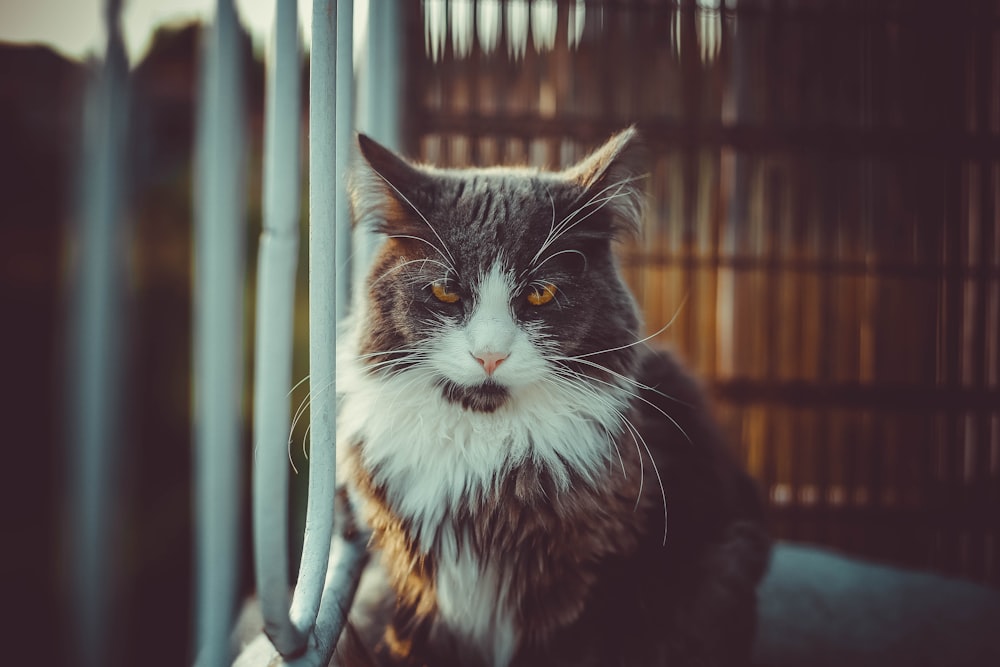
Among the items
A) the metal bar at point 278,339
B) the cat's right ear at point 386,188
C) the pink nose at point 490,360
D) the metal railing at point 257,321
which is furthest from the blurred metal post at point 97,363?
the pink nose at point 490,360

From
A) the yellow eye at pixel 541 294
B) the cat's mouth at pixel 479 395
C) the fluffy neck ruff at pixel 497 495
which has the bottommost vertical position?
the fluffy neck ruff at pixel 497 495

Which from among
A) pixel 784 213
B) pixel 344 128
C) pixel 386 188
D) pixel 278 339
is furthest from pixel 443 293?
pixel 784 213

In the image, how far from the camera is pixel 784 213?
6.30ft

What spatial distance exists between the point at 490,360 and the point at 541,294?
14cm

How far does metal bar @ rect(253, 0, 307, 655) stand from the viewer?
58 centimetres

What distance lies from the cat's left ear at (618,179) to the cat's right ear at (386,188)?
0.24m

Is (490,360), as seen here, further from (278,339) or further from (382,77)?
(382,77)

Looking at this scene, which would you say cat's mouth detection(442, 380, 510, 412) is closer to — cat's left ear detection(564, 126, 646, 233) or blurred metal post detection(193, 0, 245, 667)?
cat's left ear detection(564, 126, 646, 233)

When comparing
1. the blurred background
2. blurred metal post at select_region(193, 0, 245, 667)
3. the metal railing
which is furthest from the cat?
the blurred background

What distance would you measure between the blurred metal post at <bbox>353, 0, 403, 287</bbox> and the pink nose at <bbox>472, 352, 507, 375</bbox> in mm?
553

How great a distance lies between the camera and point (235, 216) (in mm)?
1138

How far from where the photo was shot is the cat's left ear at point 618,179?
90 cm

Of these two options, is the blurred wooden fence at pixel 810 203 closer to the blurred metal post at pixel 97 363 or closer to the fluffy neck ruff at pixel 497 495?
the blurred metal post at pixel 97 363

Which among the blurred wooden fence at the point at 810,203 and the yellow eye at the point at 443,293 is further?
the blurred wooden fence at the point at 810,203
